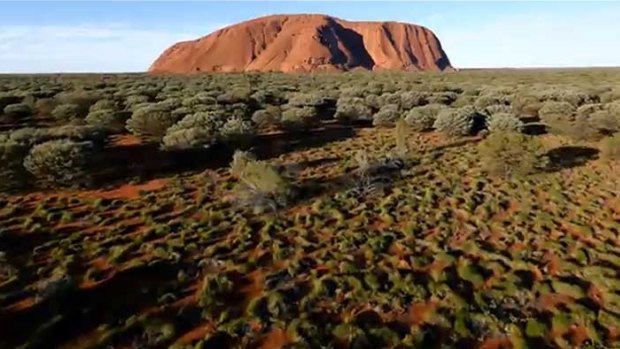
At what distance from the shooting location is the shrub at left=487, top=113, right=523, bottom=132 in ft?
81.5

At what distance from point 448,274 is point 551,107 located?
2139 centimetres

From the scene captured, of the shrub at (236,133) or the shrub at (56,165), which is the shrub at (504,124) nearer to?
the shrub at (236,133)

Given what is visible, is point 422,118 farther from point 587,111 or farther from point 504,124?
point 587,111

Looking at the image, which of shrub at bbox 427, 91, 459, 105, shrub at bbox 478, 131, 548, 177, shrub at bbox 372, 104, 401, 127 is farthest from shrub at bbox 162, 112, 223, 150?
shrub at bbox 427, 91, 459, 105

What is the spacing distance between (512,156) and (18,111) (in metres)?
27.8

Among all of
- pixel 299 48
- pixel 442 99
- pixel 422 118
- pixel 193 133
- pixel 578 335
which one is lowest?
pixel 578 335

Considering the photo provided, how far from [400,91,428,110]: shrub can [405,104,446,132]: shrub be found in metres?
5.02

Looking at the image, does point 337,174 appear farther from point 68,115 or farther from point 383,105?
point 68,115

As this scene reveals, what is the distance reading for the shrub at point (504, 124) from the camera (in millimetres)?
24852

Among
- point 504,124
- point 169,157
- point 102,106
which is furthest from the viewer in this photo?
point 102,106

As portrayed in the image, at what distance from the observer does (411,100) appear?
34031 mm

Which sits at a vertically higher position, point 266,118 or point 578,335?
point 266,118

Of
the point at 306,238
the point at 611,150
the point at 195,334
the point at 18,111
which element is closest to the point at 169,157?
the point at 306,238

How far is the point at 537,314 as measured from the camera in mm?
10258
